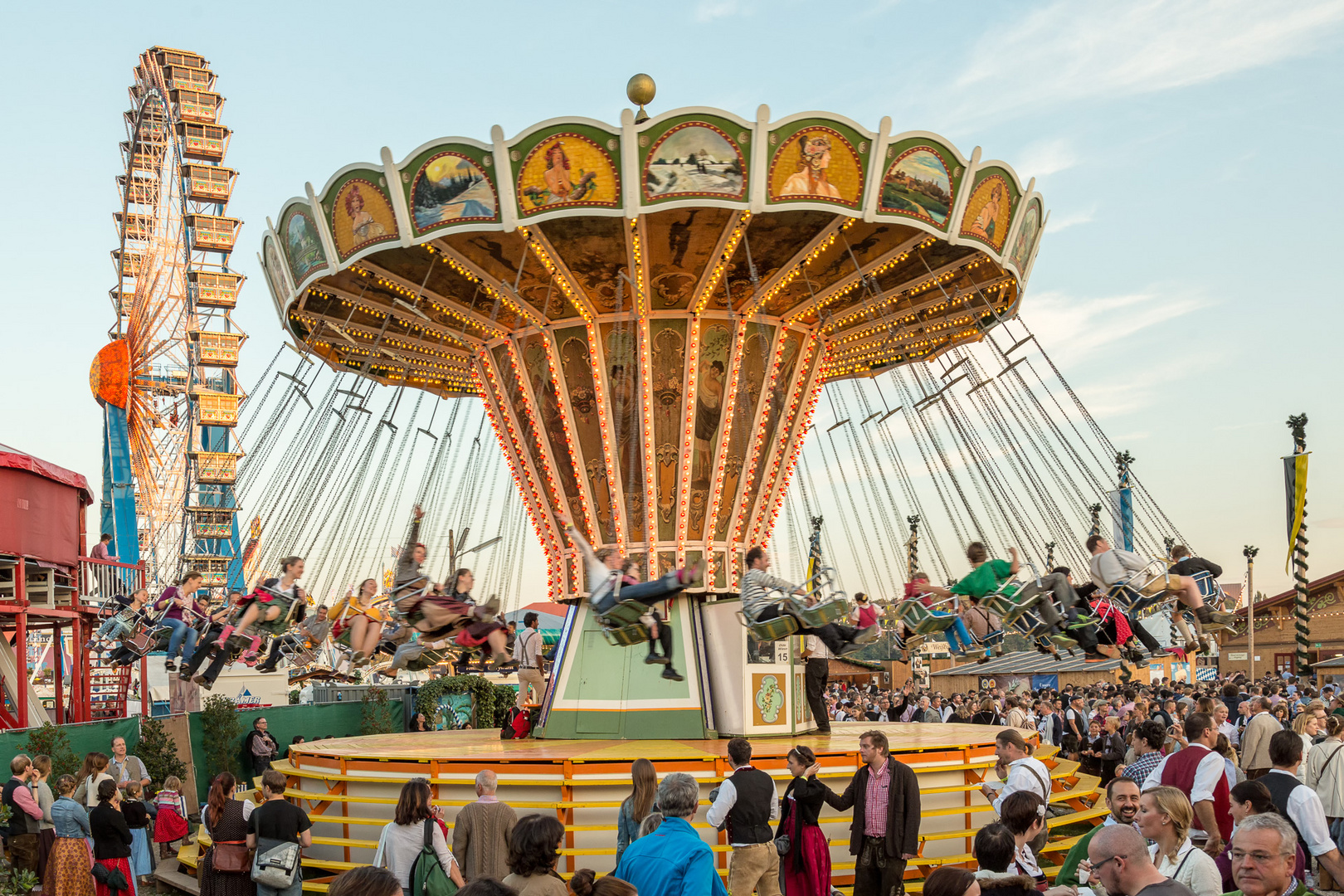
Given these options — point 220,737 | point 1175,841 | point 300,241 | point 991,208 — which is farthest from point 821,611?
point 220,737

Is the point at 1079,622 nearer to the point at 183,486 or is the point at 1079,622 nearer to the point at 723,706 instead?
the point at 723,706

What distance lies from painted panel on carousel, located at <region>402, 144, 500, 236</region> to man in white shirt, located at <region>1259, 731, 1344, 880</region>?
9515 mm

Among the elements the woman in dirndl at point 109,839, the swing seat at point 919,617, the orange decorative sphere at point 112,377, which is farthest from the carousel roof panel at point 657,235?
the orange decorative sphere at point 112,377

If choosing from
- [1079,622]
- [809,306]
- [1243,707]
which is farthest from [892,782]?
[809,306]

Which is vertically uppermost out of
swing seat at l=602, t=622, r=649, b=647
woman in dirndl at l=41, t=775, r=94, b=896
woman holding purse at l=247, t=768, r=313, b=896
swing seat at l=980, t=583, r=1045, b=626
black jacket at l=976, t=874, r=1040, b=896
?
swing seat at l=980, t=583, r=1045, b=626

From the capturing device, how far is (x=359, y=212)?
1386 centimetres

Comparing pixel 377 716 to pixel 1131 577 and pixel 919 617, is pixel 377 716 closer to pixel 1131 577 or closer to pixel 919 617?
pixel 919 617

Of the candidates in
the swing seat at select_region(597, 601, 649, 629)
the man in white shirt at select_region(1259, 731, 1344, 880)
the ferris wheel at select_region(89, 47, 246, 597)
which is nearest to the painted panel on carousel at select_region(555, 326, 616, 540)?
the swing seat at select_region(597, 601, 649, 629)

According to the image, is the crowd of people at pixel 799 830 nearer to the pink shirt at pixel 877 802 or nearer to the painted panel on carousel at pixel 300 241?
the pink shirt at pixel 877 802

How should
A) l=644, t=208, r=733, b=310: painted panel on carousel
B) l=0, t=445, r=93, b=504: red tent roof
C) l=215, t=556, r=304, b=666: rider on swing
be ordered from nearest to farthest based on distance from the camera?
l=215, t=556, r=304, b=666: rider on swing
l=644, t=208, r=733, b=310: painted panel on carousel
l=0, t=445, r=93, b=504: red tent roof

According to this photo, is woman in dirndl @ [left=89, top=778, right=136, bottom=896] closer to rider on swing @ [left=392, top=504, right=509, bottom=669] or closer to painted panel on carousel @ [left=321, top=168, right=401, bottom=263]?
rider on swing @ [left=392, top=504, right=509, bottom=669]

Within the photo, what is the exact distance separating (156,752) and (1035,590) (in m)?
12.0

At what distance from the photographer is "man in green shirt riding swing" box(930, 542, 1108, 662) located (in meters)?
11.1

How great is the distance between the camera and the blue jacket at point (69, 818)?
30.5 ft
